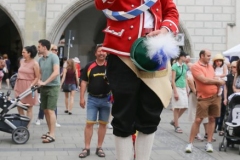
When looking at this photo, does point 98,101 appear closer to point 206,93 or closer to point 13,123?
point 13,123

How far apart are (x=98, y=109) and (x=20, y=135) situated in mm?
1592

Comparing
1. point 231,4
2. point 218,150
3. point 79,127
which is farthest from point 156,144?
point 231,4

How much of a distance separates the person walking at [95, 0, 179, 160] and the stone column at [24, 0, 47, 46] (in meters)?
18.5

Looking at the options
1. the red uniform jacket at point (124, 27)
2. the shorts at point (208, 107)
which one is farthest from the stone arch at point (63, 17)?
the red uniform jacket at point (124, 27)

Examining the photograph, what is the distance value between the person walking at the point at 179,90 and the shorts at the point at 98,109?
11.0 ft

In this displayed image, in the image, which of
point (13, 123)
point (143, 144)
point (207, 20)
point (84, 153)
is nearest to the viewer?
point (143, 144)

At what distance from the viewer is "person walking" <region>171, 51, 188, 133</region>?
408 inches

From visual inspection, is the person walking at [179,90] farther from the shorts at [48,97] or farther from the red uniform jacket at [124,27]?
the red uniform jacket at [124,27]

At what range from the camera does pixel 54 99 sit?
27.8 ft

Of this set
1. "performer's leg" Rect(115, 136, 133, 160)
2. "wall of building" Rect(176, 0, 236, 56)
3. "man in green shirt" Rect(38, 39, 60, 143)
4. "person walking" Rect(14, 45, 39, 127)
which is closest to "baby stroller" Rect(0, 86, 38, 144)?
"man in green shirt" Rect(38, 39, 60, 143)

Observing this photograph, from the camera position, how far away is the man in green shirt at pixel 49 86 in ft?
27.4

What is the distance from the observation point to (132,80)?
10.9 ft

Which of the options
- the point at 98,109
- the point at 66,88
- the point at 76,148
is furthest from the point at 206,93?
the point at 66,88

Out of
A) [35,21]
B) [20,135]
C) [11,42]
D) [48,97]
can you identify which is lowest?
[20,135]
